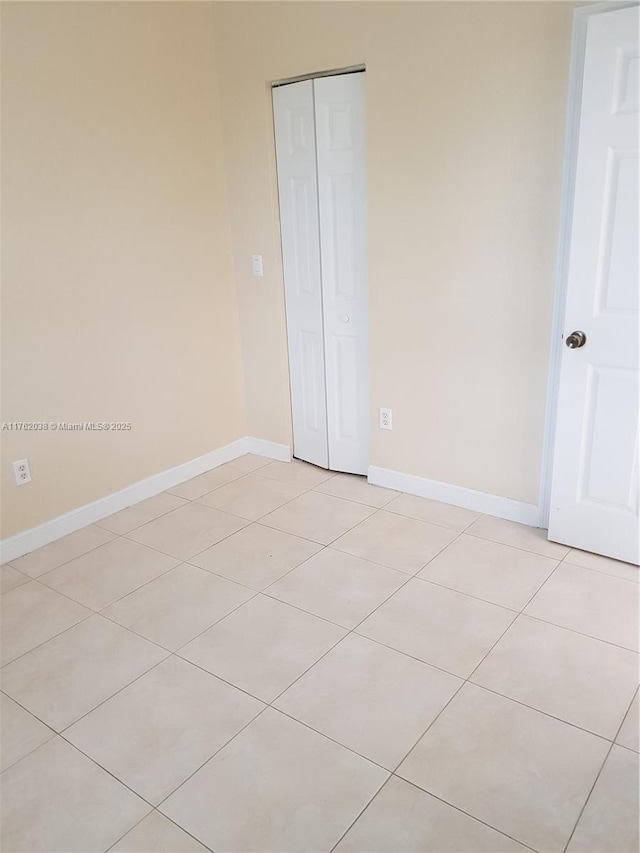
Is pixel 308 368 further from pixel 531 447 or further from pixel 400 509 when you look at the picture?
pixel 531 447

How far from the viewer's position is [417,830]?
5.05ft

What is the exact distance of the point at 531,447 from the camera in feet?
9.29

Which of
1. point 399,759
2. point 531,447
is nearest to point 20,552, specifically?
point 399,759

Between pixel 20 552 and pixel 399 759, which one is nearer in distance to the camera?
pixel 399 759

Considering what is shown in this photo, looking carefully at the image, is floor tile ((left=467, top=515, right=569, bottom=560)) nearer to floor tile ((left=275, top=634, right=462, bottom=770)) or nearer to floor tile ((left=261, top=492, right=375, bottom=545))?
floor tile ((left=261, top=492, right=375, bottom=545))

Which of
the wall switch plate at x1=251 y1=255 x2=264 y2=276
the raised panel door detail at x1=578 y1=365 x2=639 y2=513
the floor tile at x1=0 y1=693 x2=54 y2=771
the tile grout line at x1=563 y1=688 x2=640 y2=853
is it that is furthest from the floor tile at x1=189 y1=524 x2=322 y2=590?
the wall switch plate at x1=251 y1=255 x2=264 y2=276

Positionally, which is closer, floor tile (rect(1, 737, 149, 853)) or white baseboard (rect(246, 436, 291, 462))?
floor tile (rect(1, 737, 149, 853))

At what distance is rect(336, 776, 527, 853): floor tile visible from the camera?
150 centimetres

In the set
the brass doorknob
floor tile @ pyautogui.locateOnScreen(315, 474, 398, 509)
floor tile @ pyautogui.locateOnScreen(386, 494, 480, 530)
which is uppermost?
the brass doorknob

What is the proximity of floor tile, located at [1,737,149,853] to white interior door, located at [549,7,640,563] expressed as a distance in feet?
6.28

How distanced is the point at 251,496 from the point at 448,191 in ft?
5.66

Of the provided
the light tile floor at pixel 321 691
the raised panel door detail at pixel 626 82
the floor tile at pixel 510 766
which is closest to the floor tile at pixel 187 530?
the light tile floor at pixel 321 691

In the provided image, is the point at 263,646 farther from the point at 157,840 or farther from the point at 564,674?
the point at 564,674

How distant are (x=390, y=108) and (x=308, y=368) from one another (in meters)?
1.35
